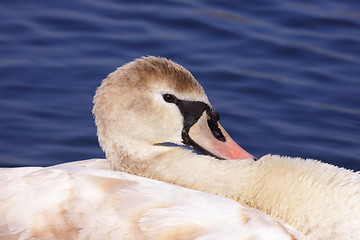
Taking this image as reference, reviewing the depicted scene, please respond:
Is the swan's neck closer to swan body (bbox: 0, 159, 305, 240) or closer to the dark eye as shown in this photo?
swan body (bbox: 0, 159, 305, 240)

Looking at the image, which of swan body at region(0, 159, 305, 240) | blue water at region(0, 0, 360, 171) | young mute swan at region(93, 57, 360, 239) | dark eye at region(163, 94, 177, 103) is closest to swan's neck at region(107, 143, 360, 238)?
young mute swan at region(93, 57, 360, 239)

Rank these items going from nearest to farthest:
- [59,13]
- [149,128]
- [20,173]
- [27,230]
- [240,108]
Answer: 1. [27,230]
2. [20,173]
3. [149,128]
4. [240,108]
5. [59,13]

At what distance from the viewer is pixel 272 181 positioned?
3742 mm

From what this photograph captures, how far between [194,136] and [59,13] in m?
4.59

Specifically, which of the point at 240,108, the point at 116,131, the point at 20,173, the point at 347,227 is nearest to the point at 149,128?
the point at 116,131

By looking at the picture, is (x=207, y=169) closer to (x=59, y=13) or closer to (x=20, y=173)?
(x=20, y=173)

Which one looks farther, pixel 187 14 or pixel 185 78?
pixel 187 14

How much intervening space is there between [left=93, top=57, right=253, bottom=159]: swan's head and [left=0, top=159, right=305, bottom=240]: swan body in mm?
363

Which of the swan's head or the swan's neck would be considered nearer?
the swan's neck

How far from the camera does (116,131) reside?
3.87 meters

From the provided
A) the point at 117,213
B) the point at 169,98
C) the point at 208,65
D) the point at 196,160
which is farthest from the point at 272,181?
the point at 208,65

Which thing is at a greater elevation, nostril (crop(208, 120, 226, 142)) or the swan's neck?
nostril (crop(208, 120, 226, 142))

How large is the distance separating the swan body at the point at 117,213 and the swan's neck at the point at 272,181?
5.4 inches

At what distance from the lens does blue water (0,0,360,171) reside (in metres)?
6.14
